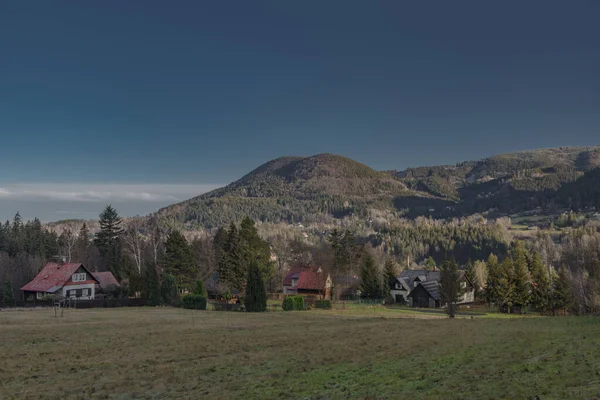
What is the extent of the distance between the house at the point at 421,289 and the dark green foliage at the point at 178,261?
4136 cm

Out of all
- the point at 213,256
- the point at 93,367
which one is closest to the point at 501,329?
the point at 93,367

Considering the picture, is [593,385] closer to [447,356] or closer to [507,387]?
[507,387]

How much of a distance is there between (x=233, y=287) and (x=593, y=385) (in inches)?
2318

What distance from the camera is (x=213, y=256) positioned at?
294 feet

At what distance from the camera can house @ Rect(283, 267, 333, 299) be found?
3292 inches

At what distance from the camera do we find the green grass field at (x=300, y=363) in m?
14.1

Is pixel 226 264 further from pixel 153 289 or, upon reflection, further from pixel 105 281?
pixel 105 281

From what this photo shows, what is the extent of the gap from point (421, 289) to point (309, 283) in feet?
69.8

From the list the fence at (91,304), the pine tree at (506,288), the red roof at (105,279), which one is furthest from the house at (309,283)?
the fence at (91,304)

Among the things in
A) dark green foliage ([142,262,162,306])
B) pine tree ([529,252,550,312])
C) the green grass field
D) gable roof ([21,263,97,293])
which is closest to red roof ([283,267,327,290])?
dark green foliage ([142,262,162,306])

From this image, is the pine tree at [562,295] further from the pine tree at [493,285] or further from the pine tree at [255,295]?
the pine tree at [255,295]

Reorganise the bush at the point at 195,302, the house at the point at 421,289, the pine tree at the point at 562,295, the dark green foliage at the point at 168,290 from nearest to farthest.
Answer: the bush at the point at 195,302 → the dark green foliage at the point at 168,290 → the pine tree at the point at 562,295 → the house at the point at 421,289

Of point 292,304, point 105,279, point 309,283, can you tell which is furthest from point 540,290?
point 105,279

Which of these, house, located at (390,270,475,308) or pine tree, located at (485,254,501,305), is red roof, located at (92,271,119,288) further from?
pine tree, located at (485,254,501,305)
